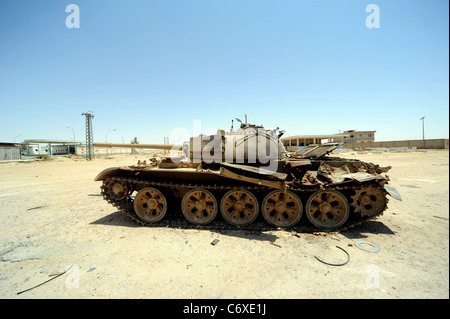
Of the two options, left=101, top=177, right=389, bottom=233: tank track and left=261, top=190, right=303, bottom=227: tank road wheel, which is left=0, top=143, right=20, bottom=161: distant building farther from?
left=261, top=190, right=303, bottom=227: tank road wheel

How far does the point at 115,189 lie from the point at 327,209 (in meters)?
6.34

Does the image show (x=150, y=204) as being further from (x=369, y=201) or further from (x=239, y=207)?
(x=369, y=201)

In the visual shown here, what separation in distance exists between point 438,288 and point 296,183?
3150 millimetres

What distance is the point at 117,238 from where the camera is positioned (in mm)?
5000

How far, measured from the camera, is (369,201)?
18.5ft

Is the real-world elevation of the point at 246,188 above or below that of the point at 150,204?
above

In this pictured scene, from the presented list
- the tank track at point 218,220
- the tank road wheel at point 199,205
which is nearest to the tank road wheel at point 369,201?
the tank track at point 218,220

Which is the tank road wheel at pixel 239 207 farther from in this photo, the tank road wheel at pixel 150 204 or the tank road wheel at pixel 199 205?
the tank road wheel at pixel 150 204

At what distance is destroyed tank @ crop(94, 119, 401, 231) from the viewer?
555 cm

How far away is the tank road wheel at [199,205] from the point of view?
19.0 ft

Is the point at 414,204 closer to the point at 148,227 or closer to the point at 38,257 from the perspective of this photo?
the point at 148,227

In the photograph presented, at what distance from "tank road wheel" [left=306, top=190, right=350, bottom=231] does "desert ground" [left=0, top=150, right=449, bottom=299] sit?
0.42 meters

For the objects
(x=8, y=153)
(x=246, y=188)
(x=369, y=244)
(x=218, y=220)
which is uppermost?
(x=8, y=153)

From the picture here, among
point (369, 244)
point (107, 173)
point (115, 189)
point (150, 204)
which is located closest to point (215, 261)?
point (150, 204)
